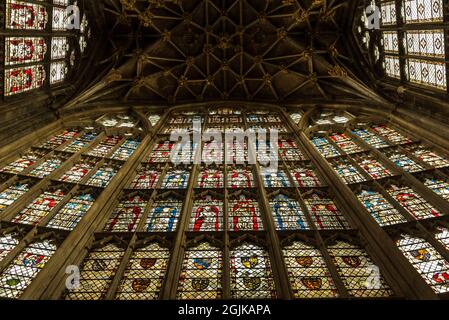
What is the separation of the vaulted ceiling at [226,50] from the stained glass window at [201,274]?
39.0 feet

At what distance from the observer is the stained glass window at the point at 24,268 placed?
737 centimetres

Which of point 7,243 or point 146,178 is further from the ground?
point 146,178

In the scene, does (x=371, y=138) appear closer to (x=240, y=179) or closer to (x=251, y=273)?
(x=240, y=179)

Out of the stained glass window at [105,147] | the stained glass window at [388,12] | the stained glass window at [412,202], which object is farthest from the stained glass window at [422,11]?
the stained glass window at [105,147]

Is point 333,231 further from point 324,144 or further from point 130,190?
point 324,144

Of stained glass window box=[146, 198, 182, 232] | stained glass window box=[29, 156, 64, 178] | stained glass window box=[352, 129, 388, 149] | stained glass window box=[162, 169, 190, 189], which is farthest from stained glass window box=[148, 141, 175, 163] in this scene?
A: stained glass window box=[352, 129, 388, 149]

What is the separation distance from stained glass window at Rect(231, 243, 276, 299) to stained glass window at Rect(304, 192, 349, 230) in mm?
1746

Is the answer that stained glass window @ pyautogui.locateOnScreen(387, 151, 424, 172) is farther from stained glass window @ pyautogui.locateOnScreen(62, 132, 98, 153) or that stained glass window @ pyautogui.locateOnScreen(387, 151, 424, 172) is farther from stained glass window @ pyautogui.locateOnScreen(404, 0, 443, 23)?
stained glass window @ pyautogui.locateOnScreen(62, 132, 98, 153)

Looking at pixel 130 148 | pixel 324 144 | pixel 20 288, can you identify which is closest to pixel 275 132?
pixel 324 144

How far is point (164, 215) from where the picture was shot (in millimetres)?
10414

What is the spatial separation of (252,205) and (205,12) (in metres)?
12.1

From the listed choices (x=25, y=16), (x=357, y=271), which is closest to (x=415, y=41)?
(x=357, y=271)

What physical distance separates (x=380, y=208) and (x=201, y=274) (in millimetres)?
4534
